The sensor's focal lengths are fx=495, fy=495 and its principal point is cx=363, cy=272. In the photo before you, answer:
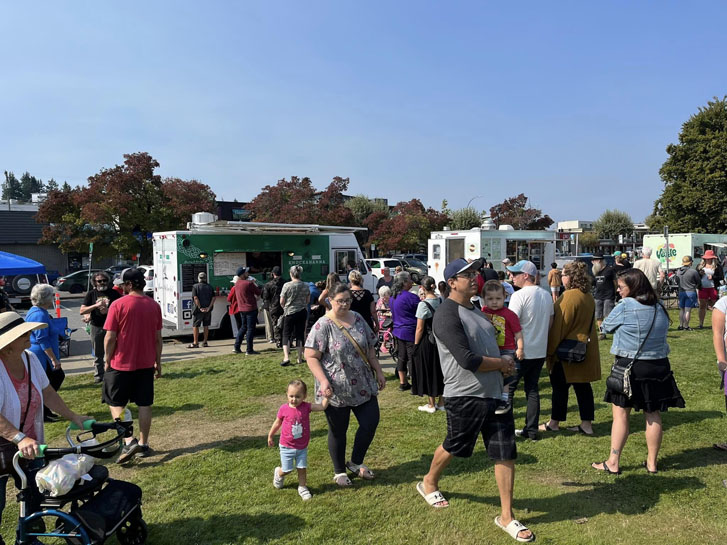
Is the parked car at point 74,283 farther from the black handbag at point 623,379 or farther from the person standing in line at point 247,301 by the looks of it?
the black handbag at point 623,379

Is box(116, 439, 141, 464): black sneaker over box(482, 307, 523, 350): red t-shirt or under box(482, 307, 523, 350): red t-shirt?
under

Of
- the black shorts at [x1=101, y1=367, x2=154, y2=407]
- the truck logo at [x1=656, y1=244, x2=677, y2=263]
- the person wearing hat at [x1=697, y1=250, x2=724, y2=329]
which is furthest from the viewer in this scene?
the truck logo at [x1=656, y1=244, x2=677, y2=263]

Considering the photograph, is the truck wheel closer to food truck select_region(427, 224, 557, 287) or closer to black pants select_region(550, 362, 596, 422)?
food truck select_region(427, 224, 557, 287)

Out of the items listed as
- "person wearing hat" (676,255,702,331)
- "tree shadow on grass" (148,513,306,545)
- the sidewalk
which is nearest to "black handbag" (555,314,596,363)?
"tree shadow on grass" (148,513,306,545)

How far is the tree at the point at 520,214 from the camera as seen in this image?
40531 mm

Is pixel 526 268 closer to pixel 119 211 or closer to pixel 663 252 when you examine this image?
pixel 119 211

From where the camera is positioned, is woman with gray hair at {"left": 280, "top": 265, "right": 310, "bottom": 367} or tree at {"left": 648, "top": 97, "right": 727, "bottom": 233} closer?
woman with gray hair at {"left": 280, "top": 265, "right": 310, "bottom": 367}

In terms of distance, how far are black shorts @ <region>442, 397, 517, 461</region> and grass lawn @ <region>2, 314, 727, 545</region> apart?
60 centimetres

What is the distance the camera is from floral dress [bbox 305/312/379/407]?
13.0ft

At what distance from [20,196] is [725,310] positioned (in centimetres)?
14711

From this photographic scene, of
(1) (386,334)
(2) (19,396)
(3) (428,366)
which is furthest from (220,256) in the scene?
(2) (19,396)

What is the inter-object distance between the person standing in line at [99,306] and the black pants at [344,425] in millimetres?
4542

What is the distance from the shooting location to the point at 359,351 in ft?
13.1

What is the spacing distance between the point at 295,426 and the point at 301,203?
93.5 feet
